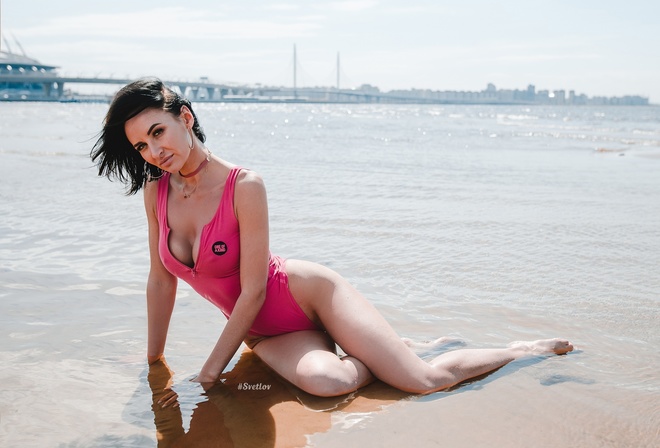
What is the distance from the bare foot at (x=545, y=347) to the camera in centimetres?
346

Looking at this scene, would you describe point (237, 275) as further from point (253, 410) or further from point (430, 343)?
point (430, 343)

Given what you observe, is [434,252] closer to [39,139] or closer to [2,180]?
[2,180]

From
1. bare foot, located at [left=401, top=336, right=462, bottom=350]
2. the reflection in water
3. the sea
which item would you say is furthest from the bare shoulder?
bare foot, located at [left=401, top=336, right=462, bottom=350]

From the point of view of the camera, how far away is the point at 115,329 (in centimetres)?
387

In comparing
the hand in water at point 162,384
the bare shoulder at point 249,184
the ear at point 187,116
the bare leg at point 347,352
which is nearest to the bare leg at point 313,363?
the bare leg at point 347,352

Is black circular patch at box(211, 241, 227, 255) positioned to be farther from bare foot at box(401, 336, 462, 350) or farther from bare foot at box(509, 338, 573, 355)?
bare foot at box(509, 338, 573, 355)

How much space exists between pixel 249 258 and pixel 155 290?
631mm

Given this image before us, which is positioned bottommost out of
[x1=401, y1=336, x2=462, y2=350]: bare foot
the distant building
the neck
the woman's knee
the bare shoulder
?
[x1=401, y1=336, x2=462, y2=350]: bare foot

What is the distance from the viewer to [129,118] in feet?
9.17

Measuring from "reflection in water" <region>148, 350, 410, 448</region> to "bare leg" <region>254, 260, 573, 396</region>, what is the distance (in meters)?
0.07

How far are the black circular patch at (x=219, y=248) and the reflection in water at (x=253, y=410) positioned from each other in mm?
629

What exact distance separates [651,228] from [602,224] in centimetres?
44

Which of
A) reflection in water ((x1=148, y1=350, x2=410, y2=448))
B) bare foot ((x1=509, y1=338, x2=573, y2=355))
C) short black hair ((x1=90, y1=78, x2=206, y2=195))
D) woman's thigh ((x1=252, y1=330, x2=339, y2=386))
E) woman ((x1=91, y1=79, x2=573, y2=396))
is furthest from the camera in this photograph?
bare foot ((x1=509, y1=338, x2=573, y2=355))

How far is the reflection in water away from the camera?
8.57ft
